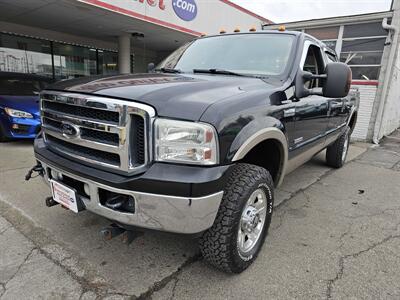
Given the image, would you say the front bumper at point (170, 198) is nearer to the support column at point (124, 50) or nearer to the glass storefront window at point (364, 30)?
the glass storefront window at point (364, 30)

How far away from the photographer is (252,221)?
2.32 meters

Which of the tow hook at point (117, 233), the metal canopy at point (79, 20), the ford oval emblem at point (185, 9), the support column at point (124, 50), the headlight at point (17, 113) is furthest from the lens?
the support column at point (124, 50)

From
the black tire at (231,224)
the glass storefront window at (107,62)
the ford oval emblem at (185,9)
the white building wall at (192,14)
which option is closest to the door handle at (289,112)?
the black tire at (231,224)

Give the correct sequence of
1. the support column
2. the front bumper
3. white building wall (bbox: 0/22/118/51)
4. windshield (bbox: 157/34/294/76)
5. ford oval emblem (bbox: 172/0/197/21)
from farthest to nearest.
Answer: the support column → white building wall (bbox: 0/22/118/51) → ford oval emblem (bbox: 172/0/197/21) → windshield (bbox: 157/34/294/76) → the front bumper

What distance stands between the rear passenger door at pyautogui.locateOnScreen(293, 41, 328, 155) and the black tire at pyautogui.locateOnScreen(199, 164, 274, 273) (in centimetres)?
98

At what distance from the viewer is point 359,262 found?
248 cm

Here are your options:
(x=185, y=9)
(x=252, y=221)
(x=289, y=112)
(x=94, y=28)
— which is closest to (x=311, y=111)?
(x=289, y=112)

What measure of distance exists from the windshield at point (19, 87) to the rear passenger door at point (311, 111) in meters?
5.63

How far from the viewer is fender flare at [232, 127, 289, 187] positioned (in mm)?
1987

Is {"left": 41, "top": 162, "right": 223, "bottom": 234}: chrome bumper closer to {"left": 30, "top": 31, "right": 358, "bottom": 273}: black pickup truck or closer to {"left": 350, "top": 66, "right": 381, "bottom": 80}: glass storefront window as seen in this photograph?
{"left": 30, "top": 31, "right": 358, "bottom": 273}: black pickup truck

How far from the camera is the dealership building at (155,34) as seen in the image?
8.32 meters

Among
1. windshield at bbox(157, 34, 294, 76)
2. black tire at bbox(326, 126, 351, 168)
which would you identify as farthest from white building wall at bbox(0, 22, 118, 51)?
black tire at bbox(326, 126, 351, 168)

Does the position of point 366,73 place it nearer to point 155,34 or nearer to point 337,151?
point 337,151

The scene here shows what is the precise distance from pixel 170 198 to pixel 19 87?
6.37 meters
